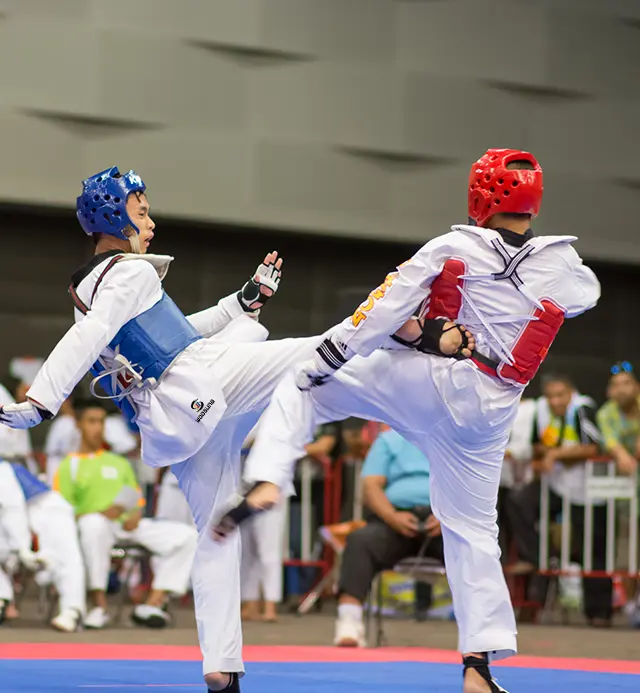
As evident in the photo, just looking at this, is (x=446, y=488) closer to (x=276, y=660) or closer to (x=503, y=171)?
(x=503, y=171)

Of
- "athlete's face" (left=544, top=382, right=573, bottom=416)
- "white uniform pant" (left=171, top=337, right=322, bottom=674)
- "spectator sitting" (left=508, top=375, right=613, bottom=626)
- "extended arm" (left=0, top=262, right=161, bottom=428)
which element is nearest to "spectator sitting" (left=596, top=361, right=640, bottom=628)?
"spectator sitting" (left=508, top=375, right=613, bottom=626)

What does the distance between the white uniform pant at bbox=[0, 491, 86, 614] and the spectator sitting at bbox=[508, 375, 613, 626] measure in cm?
290

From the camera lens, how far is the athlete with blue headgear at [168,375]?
409cm

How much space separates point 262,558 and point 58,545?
1377 mm

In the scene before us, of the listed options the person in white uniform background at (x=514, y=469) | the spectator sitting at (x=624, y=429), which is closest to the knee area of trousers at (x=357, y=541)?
the person in white uniform background at (x=514, y=469)

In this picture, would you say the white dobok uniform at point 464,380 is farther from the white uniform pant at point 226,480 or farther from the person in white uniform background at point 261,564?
the person in white uniform background at point 261,564

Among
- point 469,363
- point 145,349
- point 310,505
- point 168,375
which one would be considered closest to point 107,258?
point 145,349

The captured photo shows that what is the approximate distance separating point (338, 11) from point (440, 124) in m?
1.48

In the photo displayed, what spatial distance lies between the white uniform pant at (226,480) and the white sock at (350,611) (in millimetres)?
2630

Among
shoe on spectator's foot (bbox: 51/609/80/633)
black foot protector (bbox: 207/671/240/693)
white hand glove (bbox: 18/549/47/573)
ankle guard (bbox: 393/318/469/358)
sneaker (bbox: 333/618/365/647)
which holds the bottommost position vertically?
shoe on spectator's foot (bbox: 51/609/80/633)

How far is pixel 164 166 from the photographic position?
37.3 ft

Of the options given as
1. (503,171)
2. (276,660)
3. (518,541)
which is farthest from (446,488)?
(518,541)

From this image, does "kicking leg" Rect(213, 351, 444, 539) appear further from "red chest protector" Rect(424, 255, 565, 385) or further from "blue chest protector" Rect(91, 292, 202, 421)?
"blue chest protector" Rect(91, 292, 202, 421)

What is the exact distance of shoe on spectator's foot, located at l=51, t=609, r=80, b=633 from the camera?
7.40 metres
